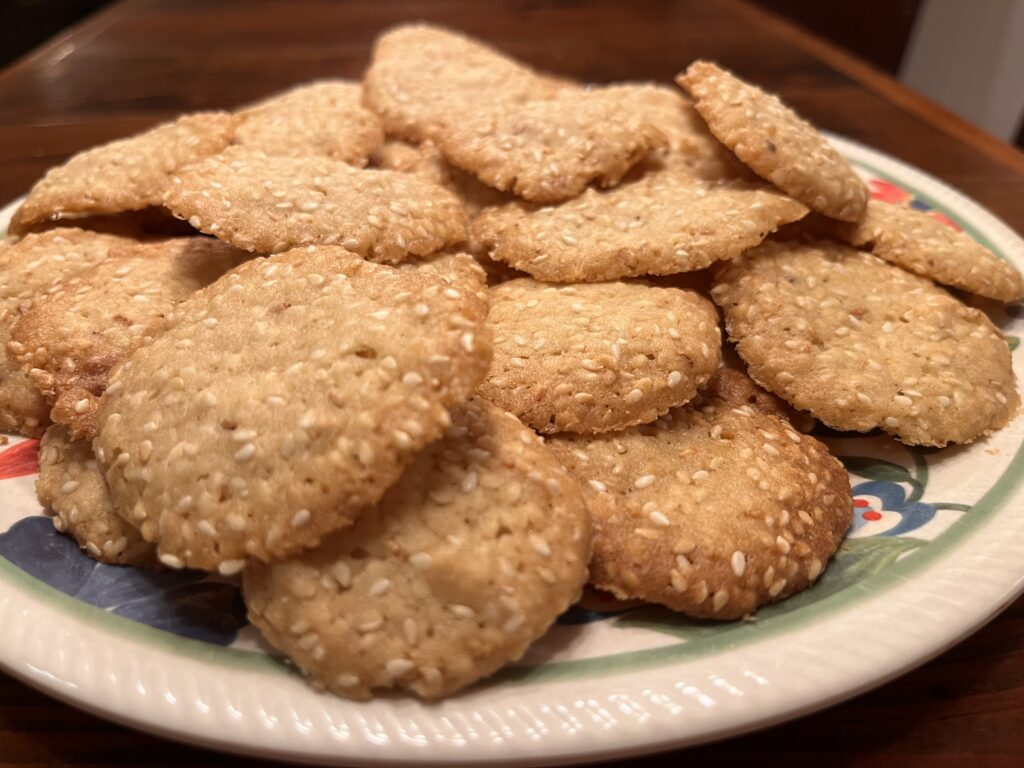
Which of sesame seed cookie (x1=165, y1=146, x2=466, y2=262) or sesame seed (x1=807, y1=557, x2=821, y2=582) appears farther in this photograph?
sesame seed cookie (x1=165, y1=146, x2=466, y2=262)

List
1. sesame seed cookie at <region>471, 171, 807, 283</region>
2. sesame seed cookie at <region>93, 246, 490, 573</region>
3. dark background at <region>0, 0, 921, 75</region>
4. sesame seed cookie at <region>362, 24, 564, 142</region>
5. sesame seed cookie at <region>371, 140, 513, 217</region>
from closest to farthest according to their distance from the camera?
sesame seed cookie at <region>93, 246, 490, 573</region>, sesame seed cookie at <region>471, 171, 807, 283</region>, sesame seed cookie at <region>371, 140, 513, 217</region>, sesame seed cookie at <region>362, 24, 564, 142</region>, dark background at <region>0, 0, 921, 75</region>

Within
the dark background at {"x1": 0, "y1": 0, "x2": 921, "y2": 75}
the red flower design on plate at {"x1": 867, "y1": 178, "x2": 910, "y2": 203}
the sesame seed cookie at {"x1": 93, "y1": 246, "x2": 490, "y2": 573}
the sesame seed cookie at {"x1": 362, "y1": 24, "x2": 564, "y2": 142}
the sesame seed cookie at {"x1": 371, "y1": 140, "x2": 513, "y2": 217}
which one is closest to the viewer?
the sesame seed cookie at {"x1": 93, "y1": 246, "x2": 490, "y2": 573}

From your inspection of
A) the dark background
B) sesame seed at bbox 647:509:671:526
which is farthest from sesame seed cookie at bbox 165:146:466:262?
the dark background

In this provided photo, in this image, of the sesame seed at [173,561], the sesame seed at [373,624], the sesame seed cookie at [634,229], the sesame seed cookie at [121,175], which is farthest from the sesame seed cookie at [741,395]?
the sesame seed cookie at [121,175]

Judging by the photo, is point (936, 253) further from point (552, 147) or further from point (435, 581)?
point (435, 581)

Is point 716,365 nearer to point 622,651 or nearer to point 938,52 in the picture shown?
point 622,651

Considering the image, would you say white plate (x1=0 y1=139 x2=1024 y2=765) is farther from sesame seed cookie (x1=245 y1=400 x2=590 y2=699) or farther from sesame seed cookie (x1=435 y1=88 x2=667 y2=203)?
sesame seed cookie (x1=435 y1=88 x2=667 y2=203)

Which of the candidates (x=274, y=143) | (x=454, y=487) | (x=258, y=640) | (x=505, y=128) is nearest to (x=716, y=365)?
(x=454, y=487)

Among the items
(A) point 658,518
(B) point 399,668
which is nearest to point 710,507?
(A) point 658,518
